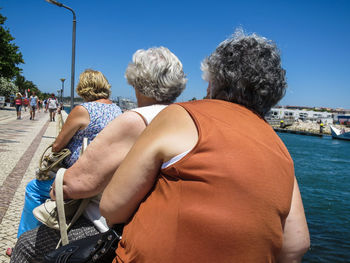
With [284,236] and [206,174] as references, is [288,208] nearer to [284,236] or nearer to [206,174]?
[284,236]

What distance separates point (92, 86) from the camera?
272 centimetres

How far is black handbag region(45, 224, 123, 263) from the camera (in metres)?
1.32

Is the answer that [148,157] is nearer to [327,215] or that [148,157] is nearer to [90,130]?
[90,130]

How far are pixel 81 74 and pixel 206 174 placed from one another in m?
2.10

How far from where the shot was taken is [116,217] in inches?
49.2

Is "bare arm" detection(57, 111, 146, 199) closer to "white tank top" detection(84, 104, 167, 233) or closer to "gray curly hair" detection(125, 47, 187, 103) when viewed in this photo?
"white tank top" detection(84, 104, 167, 233)

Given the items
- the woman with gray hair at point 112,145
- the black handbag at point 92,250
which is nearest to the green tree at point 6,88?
the woman with gray hair at point 112,145

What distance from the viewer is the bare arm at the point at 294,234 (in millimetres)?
1214

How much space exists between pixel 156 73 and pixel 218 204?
1017mm

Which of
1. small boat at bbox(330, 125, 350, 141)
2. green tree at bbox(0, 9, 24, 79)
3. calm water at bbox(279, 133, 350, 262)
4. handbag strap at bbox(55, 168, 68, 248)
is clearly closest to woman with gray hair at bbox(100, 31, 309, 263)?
handbag strap at bbox(55, 168, 68, 248)

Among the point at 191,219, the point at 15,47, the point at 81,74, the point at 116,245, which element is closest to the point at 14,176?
the point at 81,74

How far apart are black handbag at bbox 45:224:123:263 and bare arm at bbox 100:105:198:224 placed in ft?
0.39

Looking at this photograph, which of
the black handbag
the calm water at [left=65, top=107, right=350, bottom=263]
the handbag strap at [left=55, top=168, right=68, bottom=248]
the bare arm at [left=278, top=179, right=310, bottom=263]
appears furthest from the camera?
the calm water at [left=65, top=107, right=350, bottom=263]

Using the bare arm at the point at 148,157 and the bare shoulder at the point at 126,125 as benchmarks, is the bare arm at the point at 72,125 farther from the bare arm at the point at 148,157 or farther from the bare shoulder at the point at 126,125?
the bare arm at the point at 148,157
